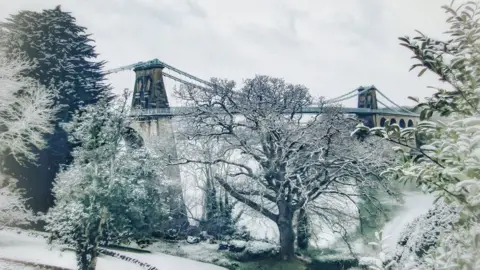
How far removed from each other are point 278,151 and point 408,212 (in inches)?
59.6

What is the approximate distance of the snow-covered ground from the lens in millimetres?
2287

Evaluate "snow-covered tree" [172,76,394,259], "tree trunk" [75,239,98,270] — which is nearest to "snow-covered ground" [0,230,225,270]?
"tree trunk" [75,239,98,270]

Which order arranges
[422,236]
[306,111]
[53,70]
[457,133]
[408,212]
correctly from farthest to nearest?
[306,111] < [408,212] < [53,70] < [422,236] < [457,133]

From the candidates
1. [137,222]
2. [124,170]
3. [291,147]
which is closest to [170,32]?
[124,170]

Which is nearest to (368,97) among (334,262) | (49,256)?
(334,262)

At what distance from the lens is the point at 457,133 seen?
865 millimetres

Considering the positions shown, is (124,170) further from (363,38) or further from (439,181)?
(439,181)

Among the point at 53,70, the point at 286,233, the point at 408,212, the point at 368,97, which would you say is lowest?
the point at 286,233

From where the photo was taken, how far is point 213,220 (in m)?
4.11

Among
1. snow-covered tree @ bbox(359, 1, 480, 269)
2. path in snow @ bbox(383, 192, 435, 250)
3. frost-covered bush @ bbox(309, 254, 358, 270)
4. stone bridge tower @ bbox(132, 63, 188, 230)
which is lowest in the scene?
frost-covered bush @ bbox(309, 254, 358, 270)

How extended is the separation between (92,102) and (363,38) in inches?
81.5

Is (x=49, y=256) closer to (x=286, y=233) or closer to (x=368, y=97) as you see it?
(x=286, y=233)

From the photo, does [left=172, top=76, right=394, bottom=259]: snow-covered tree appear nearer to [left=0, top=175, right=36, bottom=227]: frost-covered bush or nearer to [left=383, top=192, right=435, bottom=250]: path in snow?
[left=383, top=192, right=435, bottom=250]: path in snow

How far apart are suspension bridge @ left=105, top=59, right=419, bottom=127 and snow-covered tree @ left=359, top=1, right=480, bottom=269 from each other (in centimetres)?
151
